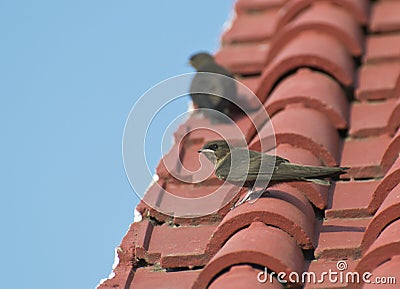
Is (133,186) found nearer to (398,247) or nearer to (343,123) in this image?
(343,123)

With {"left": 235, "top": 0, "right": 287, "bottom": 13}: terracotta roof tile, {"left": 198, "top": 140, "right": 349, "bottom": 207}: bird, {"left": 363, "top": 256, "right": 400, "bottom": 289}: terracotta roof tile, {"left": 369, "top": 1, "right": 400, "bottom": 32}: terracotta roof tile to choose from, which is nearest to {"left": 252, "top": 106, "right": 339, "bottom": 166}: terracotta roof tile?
{"left": 198, "top": 140, "right": 349, "bottom": 207}: bird

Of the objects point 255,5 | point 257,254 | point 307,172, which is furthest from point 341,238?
point 255,5

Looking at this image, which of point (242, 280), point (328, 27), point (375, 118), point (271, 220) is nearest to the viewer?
point (242, 280)

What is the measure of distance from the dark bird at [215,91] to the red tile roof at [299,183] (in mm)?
80

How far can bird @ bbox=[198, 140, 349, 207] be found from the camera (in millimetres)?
3807

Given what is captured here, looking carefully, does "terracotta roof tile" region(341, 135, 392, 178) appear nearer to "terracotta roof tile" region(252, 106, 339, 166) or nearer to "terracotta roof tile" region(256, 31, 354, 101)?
"terracotta roof tile" region(252, 106, 339, 166)

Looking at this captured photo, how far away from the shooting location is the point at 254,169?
421cm

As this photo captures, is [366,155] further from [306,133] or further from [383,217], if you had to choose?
[383,217]

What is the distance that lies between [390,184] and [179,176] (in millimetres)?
1089

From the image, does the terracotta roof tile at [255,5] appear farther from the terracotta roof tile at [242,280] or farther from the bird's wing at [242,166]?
the terracotta roof tile at [242,280]

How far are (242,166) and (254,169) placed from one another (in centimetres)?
10

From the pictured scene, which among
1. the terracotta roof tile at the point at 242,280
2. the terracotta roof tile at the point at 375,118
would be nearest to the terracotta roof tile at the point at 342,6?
the terracotta roof tile at the point at 375,118

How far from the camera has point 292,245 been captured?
3381 mm

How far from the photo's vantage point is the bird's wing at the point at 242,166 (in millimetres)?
4109
